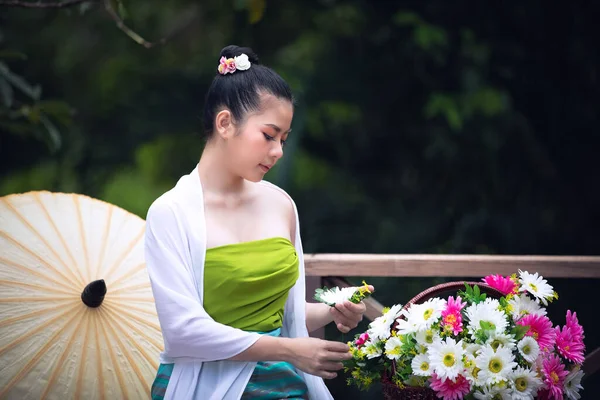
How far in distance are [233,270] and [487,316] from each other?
0.60 m

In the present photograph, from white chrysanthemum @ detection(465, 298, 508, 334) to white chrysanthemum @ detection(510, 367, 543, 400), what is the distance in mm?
94

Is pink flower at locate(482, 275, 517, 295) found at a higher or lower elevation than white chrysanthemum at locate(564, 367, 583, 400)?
higher

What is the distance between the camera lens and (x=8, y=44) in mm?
4852

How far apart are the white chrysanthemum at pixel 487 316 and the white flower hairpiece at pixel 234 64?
0.80 meters

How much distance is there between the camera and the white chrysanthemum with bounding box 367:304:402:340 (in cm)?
172

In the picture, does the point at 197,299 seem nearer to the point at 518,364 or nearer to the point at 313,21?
the point at 518,364

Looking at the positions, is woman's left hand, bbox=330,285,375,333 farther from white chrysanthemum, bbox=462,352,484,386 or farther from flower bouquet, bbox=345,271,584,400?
white chrysanthemum, bbox=462,352,484,386

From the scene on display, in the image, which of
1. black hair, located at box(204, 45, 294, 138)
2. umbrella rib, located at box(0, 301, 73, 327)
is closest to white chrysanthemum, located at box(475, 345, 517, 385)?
black hair, located at box(204, 45, 294, 138)

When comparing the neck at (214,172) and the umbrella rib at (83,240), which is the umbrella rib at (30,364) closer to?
the umbrella rib at (83,240)

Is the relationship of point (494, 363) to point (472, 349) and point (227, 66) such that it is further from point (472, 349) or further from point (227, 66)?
point (227, 66)

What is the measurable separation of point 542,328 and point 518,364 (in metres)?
0.12

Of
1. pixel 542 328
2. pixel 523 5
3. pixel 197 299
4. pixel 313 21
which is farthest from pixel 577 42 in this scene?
pixel 197 299

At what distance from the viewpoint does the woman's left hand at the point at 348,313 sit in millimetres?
1809

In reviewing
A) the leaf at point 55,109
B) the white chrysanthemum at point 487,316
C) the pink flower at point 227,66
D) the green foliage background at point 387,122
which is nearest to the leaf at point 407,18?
the green foliage background at point 387,122
